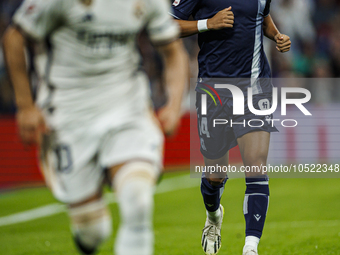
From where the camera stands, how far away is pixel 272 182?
12898 mm

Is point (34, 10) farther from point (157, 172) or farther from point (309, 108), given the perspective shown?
point (309, 108)

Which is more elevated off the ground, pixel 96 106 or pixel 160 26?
pixel 160 26

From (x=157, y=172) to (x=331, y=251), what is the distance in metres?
3.07

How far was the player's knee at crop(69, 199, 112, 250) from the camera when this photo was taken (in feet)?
11.7

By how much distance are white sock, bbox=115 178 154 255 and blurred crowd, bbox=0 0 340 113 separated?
11263mm

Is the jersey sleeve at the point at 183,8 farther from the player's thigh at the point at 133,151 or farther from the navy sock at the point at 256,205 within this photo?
the player's thigh at the point at 133,151

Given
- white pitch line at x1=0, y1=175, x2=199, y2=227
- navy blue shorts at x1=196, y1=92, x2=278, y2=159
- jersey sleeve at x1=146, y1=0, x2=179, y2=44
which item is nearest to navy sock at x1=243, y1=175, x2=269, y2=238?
navy blue shorts at x1=196, y1=92, x2=278, y2=159

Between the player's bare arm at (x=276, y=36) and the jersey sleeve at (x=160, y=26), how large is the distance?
207 centimetres

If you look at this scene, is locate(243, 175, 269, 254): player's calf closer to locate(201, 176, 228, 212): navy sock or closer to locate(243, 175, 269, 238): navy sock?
locate(243, 175, 269, 238): navy sock

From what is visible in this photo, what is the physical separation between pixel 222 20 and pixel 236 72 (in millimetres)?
493

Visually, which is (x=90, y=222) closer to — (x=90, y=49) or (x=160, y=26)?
(x=90, y=49)

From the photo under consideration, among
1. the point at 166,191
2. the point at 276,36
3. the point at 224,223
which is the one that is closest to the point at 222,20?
the point at 276,36

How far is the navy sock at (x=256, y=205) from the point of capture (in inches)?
197

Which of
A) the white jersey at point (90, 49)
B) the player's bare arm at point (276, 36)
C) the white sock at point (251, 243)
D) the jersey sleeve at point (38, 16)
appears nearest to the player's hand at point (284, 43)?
the player's bare arm at point (276, 36)
